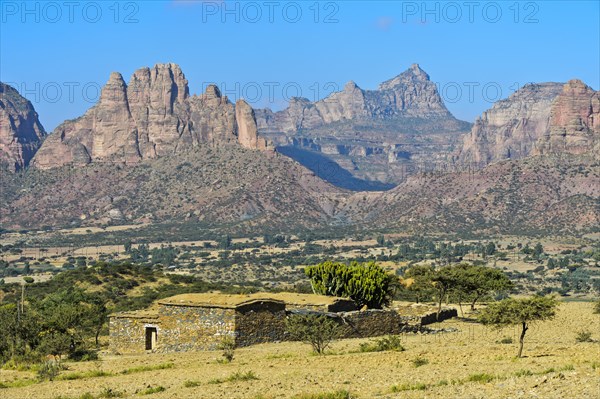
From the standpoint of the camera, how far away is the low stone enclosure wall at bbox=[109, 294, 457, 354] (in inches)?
1344

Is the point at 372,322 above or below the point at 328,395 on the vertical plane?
above

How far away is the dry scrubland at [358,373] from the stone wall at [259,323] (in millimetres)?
563

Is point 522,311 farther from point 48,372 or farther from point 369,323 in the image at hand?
point 48,372

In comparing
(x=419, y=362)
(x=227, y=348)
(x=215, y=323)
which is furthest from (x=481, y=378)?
(x=215, y=323)

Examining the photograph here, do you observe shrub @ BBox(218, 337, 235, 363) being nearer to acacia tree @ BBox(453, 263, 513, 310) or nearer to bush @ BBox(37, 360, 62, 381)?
bush @ BBox(37, 360, 62, 381)

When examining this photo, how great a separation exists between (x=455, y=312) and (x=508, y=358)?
2097 cm

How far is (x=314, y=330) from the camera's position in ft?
106

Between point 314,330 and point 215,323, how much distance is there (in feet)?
12.3

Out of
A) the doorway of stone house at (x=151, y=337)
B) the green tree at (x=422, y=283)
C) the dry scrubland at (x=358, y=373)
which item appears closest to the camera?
the dry scrubland at (x=358, y=373)

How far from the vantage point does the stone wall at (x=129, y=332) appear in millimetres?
35750

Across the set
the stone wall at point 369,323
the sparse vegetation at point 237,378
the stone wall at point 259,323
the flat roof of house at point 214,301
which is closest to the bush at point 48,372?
the sparse vegetation at point 237,378

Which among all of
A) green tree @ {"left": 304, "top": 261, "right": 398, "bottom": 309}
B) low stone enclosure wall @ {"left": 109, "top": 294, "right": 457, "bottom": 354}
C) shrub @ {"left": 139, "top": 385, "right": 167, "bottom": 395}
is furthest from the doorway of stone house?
green tree @ {"left": 304, "top": 261, "right": 398, "bottom": 309}

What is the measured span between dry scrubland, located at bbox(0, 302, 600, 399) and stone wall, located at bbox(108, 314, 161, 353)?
1828 millimetres

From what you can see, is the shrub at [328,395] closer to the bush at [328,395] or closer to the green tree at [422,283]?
the bush at [328,395]
